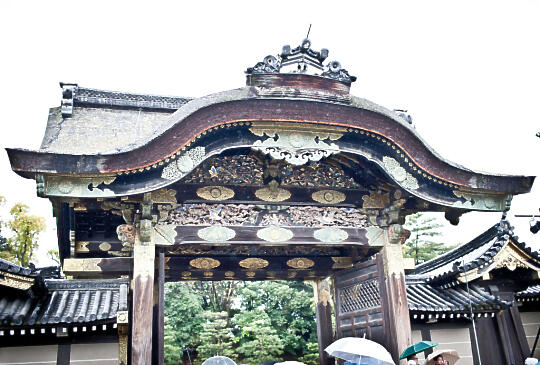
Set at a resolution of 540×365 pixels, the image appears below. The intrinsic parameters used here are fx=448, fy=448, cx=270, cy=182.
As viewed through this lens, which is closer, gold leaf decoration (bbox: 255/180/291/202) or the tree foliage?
gold leaf decoration (bbox: 255/180/291/202)

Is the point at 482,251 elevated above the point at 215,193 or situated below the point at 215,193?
below

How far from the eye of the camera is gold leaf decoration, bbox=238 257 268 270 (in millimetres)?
8922

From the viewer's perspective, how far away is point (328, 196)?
7270 millimetres

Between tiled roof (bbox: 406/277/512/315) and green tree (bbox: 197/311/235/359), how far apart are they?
13.3 meters

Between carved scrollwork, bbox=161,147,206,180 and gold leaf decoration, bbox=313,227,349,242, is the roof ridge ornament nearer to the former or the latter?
carved scrollwork, bbox=161,147,206,180

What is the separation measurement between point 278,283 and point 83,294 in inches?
625

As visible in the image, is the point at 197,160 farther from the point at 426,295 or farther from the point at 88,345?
the point at 426,295

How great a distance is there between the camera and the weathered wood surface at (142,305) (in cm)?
567

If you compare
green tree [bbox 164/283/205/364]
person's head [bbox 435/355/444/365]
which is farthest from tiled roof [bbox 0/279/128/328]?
green tree [bbox 164/283/205/364]

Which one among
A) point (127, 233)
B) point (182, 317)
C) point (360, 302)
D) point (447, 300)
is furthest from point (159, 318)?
point (182, 317)

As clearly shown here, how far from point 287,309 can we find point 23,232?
18.0 metres

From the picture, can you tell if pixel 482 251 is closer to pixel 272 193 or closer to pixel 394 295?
pixel 394 295

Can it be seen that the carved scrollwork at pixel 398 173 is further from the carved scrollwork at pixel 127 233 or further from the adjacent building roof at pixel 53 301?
the adjacent building roof at pixel 53 301

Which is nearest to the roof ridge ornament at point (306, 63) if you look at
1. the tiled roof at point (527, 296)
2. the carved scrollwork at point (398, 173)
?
the carved scrollwork at point (398, 173)
